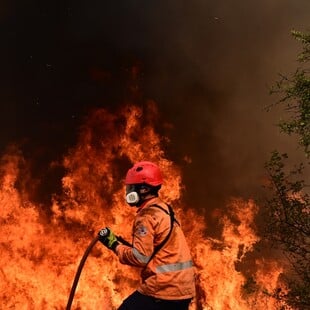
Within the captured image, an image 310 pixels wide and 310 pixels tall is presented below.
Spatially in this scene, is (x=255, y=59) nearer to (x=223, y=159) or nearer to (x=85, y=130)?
(x=223, y=159)

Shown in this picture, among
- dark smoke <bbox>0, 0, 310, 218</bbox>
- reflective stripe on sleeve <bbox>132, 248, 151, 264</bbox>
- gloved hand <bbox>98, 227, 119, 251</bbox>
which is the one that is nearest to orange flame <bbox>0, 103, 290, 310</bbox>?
dark smoke <bbox>0, 0, 310, 218</bbox>

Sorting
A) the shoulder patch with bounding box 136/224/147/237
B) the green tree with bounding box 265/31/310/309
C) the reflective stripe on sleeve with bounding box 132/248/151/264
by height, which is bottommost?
the reflective stripe on sleeve with bounding box 132/248/151/264

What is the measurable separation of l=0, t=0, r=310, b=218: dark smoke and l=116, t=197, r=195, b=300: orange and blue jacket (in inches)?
480

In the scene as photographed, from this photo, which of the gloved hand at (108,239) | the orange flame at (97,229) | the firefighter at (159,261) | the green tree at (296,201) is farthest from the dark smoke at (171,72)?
the firefighter at (159,261)

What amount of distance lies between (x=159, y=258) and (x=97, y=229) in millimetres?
11116

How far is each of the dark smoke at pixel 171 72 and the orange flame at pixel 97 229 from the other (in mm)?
831

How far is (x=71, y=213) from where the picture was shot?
1542cm

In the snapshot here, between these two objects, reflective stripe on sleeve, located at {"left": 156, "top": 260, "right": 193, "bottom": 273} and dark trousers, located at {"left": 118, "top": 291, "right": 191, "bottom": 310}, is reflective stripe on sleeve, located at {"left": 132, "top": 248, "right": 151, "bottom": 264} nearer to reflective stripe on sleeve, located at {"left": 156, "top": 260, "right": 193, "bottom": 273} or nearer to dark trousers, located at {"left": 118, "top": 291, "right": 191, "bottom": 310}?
reflective stripe on sleeve, located at {"left": 156, "top": 260, "right": 193, "bottom": 273}

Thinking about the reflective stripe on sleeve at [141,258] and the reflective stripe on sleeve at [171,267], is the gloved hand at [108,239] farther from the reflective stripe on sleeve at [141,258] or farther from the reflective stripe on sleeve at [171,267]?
the reflective stripe on sleeve at [171,267]

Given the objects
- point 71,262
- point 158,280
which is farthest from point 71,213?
point 158,280

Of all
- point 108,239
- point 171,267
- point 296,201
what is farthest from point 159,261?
point 296,201

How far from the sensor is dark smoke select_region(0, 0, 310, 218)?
55.2ft

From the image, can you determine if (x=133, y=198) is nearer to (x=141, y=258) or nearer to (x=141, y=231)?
(x=141, y=231)

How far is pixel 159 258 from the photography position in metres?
4.41
